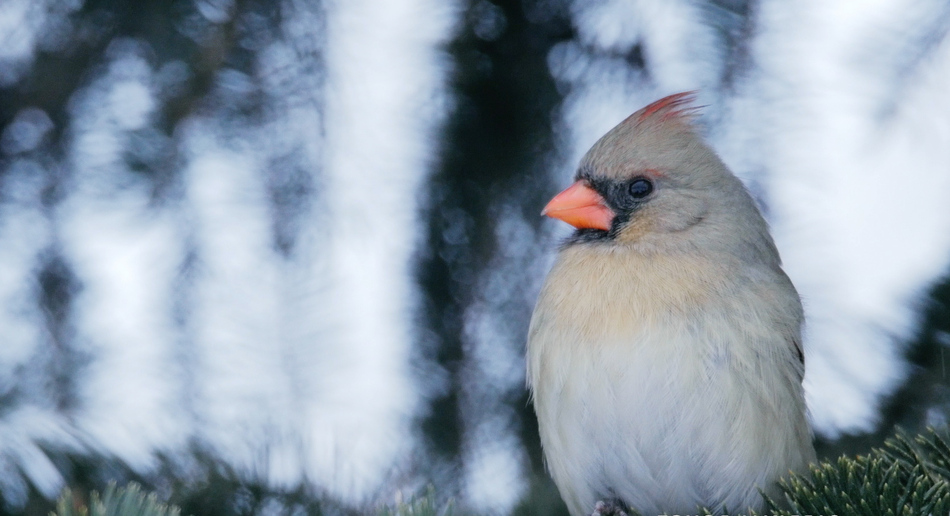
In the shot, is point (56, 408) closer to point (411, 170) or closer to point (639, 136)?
point (411, 170)

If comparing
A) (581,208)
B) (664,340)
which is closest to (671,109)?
(581,208)

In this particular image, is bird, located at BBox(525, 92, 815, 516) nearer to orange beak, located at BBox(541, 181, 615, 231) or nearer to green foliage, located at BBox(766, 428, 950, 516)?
orange beak, located at BBox(541, 181, 615, 231)

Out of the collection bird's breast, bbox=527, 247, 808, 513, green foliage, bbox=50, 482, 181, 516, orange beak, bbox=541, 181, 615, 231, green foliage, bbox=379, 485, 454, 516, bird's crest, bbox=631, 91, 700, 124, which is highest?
bird's crest, bbox=631, 91, 700, 124

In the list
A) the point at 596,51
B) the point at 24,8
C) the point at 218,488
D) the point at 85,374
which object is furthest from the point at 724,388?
the point at 24,8

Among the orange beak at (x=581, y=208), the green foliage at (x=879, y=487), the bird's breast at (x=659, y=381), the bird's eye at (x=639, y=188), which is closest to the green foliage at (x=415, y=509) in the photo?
the green foliage at (x=879, y=487)

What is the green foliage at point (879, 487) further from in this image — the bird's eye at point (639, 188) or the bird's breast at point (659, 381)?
the bird's eye at point (639, 188)

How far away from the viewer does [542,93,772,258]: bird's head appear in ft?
6.43

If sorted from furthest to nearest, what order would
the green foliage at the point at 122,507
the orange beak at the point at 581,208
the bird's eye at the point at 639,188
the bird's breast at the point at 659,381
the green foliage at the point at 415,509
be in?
the bird's eye at the point at 639,188
the orange beak at the point at 581,208
the bird's breast at the point at 659,381
the green foliage at the point at 415,509
the green foliage at the point at 122,507

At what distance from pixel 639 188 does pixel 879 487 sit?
1031 millimetres

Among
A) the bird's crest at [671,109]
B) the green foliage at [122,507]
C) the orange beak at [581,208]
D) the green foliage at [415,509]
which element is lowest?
the orange beak at [581,208]

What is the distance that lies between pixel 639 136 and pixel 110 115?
109 cm

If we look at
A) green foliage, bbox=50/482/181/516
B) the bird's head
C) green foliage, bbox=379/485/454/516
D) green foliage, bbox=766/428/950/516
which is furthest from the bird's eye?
green foliage, bbox=50/482/181/516

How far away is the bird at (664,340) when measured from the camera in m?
1.66

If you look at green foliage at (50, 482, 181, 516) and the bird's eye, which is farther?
the bird's eye
